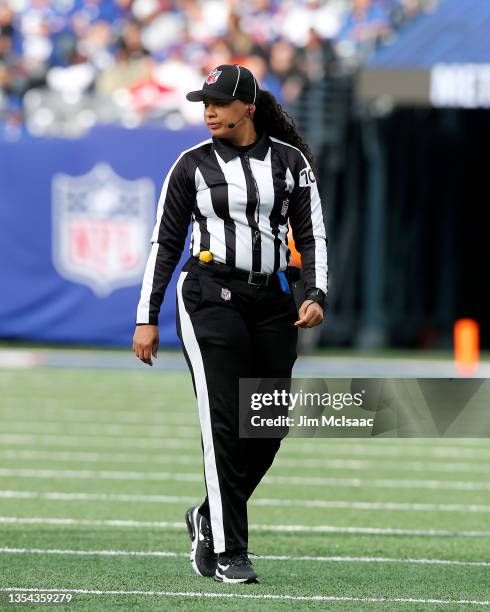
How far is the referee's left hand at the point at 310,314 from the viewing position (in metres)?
5.25

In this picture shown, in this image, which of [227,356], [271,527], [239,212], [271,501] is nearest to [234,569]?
[227,356]

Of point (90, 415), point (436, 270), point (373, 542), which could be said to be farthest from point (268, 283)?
point (436, 270)

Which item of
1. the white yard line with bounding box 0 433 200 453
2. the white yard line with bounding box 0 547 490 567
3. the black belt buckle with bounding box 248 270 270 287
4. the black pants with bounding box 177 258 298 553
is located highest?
the black belt buckle with bounding box 248 270 270 287

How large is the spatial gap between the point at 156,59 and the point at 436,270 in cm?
697

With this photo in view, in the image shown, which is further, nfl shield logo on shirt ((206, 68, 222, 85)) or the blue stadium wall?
the blue stadium wall

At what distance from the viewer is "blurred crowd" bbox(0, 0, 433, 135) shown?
1931 cm

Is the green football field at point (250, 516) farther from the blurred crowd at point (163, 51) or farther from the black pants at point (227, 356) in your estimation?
the blurred crowd at point (163, 51)

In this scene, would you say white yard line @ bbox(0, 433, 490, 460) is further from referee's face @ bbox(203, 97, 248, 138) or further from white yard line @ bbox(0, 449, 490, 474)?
referee's face @ bbox(203, 97, 248, 138)

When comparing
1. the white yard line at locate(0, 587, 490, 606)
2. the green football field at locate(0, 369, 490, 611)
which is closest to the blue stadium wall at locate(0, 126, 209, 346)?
the green football field at locate(0, 369, 490, 611)

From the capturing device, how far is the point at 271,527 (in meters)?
7.14

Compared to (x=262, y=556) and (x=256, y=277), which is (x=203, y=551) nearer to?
(x=262, y=556)

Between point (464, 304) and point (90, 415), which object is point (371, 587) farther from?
point (464, 304)

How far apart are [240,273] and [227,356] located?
11.6 inches

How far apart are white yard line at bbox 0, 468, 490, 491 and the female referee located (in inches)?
138
